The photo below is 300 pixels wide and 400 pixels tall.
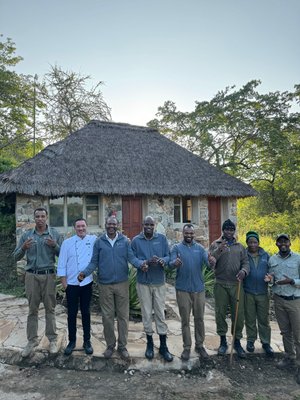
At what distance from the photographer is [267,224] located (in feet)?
55.8

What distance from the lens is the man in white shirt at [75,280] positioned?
3799 mm

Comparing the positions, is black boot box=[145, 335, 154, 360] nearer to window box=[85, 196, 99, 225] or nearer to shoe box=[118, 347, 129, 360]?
shoe box=[118, 347, 129, 360]

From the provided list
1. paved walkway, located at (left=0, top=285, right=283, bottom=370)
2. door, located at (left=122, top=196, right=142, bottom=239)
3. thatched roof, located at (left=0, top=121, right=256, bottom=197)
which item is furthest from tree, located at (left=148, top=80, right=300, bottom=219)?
paved walkway, located at (left=0, top=285, right=283, bottom=370)

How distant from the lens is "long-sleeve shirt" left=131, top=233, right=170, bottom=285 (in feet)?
12.5

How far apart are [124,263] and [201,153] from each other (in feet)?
47.1

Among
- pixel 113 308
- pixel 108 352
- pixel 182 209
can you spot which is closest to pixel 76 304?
pixel 113 308

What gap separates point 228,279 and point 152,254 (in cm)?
107

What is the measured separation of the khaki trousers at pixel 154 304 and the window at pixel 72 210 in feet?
18.7

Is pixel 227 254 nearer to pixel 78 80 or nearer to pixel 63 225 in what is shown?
pixel 63 225

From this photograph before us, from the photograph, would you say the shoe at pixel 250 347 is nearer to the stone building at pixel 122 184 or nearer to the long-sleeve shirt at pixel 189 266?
the long-sleeve shirt at pixel 189 266

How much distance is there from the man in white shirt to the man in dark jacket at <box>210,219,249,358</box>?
5.57 feet

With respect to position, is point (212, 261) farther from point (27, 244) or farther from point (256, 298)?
point (27, 244)

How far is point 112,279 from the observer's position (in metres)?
3.74

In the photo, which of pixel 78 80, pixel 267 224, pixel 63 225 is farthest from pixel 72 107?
pixel 267 224
